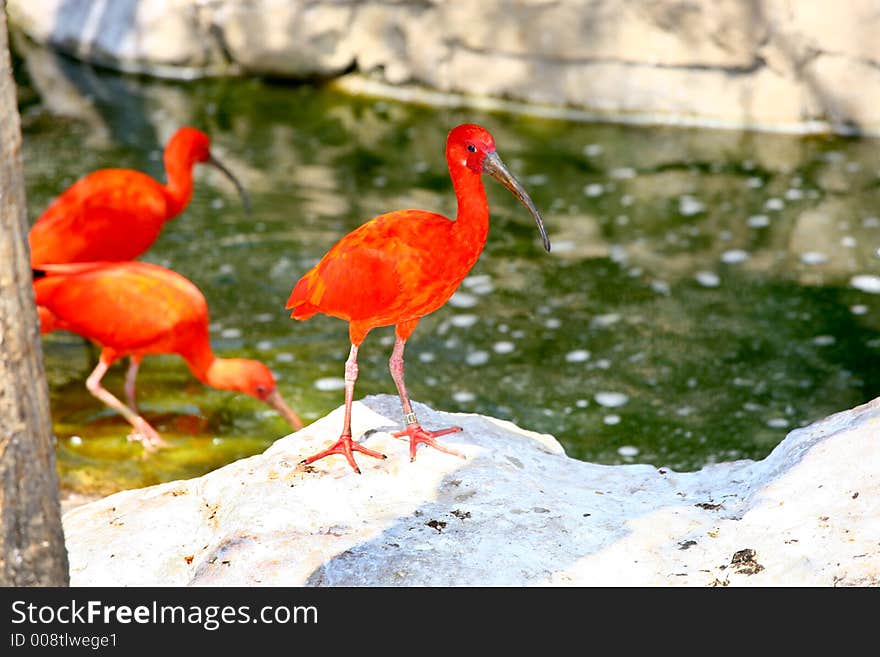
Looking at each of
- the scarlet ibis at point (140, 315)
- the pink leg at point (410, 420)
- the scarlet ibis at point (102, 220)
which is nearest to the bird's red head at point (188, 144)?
the scarlet ibis at point (102, 220)

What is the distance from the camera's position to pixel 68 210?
5.64 meters

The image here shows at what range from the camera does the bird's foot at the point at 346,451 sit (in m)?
3.48

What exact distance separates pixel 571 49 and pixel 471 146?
5.56m

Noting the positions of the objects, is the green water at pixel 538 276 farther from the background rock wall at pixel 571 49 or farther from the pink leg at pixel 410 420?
the pink leg at pixel 410 420

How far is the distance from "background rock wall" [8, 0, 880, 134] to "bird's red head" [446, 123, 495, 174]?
17.5 ft

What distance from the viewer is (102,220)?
18.5 ft

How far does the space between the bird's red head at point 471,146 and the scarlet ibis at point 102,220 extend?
278 cm

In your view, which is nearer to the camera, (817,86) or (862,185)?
(862,185)

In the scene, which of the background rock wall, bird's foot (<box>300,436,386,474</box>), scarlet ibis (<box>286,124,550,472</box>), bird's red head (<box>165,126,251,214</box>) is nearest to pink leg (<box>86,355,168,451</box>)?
bird's red head (<box>165,126,251,214</box>)

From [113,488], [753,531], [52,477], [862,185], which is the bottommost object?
[113,488]

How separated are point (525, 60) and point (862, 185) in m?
2.49

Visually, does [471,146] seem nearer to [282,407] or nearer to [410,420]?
[410,420]

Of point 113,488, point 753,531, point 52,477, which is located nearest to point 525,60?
point 113,488
